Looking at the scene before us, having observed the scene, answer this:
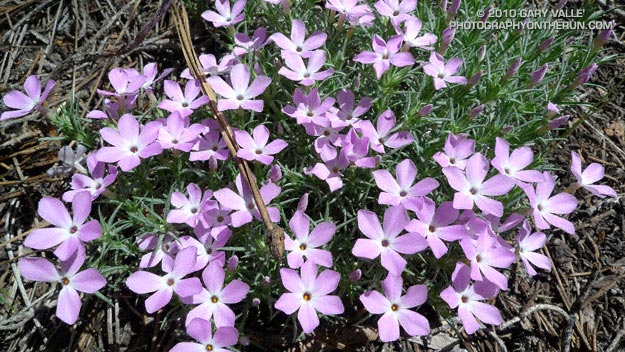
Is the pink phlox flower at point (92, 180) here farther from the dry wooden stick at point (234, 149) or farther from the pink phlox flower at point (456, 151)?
the pink phlox flower at point (456, 151)

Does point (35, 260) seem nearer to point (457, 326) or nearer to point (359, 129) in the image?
point (359, 129)

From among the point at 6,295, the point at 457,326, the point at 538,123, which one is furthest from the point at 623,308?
the point at 6,295

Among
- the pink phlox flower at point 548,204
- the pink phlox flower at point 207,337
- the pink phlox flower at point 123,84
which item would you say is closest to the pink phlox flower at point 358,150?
the pink phlox flower at point 548,204

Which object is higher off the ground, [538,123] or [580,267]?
[538,123]

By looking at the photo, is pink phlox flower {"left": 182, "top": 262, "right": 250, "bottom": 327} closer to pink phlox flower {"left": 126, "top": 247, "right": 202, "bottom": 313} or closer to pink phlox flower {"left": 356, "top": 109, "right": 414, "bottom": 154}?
pink phlox flower {"left": 126, "top": 247, "right": 202, "bottom": 313}

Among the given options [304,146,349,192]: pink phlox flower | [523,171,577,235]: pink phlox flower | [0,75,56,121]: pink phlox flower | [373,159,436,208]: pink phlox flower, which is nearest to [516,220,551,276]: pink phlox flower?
[523,171,577,235]: pink phlox flower

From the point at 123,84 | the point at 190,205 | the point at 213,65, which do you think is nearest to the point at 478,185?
the point at 190,205

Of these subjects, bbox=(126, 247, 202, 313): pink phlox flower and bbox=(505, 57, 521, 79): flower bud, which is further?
bbox=(505, 57, 521, 79): flower bud
